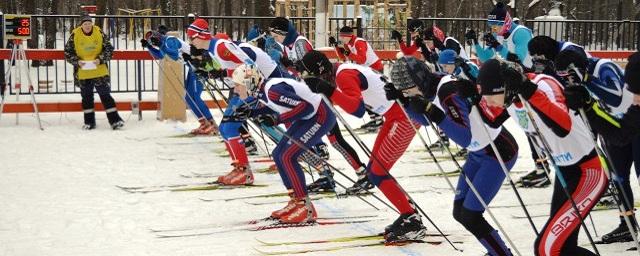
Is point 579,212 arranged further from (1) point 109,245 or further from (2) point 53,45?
(2) point 53,45

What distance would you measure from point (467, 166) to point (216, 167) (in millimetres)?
5503

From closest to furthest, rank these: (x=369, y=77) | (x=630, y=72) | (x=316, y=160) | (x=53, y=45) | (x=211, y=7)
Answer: (x=630, y=72) < (x=369, y=77) < (x=316, y=160) < (x=53, y=45) < (x=211, y=7)

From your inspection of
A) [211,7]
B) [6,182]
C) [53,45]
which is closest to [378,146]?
[6,182]

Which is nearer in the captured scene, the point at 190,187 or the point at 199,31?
A: the point at 190,187

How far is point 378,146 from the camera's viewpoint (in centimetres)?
762

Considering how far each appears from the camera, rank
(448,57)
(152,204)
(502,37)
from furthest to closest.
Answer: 1. (502,37)
2. (448,57)
3. (152,204)

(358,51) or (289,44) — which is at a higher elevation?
(289,44)

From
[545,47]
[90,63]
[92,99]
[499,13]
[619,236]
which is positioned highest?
[499,13]

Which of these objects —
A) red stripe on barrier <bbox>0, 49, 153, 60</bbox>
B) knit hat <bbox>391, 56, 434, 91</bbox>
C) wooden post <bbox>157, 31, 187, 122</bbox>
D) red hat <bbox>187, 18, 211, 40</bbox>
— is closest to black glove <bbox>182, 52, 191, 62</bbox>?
red hat <bbox>187, 18, 211, 40</bbox>

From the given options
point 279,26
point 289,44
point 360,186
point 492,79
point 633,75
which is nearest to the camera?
point 633,75

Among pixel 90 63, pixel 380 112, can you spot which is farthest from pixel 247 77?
pixel 90 63

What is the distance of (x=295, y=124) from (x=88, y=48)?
23.3ft

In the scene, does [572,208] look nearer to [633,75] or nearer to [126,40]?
[633,75]

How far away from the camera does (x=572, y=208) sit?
5285 millimetres
